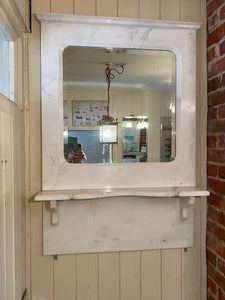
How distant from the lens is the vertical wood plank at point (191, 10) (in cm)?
135

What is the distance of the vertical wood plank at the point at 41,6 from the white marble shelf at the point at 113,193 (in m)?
0.90

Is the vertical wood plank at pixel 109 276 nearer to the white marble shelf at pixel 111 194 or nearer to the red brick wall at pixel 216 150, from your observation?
the white marble shelf at pixel 111 194

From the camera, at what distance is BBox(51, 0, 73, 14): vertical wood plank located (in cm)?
127

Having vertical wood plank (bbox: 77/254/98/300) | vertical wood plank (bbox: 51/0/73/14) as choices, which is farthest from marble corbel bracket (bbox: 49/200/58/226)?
vertical wood plank (bbox: 51/0/73/14)

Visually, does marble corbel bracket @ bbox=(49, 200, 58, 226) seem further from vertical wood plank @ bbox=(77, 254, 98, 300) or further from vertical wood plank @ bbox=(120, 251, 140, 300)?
vertical wood plank @ bbox=(120, 251, 140, 300)

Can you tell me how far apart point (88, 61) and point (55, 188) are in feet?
2.21

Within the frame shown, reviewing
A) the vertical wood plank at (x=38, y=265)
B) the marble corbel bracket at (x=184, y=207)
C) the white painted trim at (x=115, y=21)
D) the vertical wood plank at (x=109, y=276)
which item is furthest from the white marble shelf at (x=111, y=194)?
the white painted trim at (x=115, y=21)

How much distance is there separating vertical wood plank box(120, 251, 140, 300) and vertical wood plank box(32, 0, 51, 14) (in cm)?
132

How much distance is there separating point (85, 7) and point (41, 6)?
0.22m

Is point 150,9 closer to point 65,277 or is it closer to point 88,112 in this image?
point 88,112

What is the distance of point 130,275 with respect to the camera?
4.51 feet

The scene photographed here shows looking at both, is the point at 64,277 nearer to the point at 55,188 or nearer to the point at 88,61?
the point at 55,188

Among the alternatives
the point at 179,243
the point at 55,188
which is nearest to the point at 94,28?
the point at 55,188

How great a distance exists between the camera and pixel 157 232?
1358 millimetres
